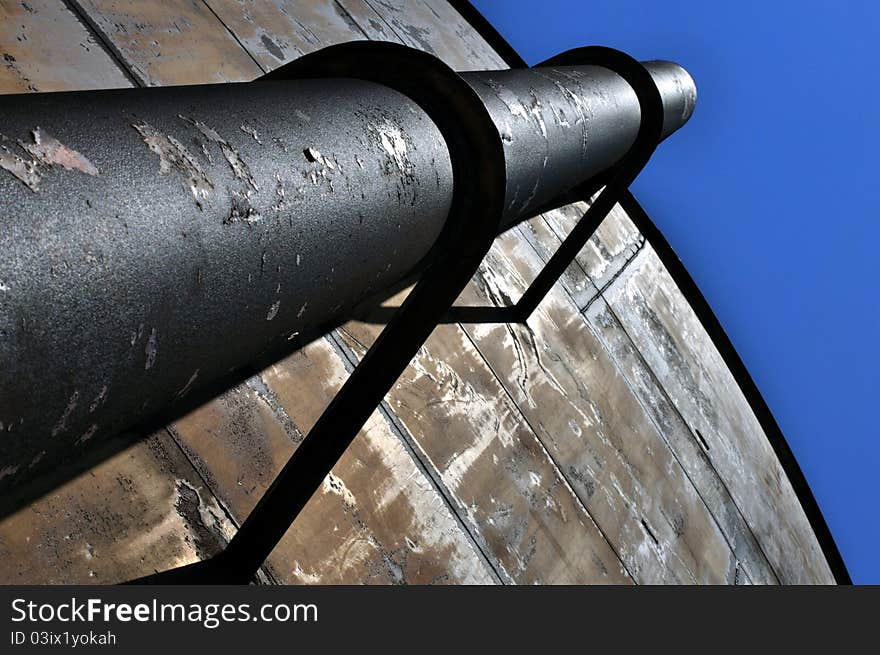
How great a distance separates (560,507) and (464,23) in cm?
559

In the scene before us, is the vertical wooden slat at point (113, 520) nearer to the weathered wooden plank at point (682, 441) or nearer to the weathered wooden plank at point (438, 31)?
the weathered wooden plank at point (438, 31)

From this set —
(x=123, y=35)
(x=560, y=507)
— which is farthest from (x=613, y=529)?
(x=123, y=35)

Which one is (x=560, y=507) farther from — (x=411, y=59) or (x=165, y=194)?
(x=165, y=194)

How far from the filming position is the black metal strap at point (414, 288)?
6.97ft

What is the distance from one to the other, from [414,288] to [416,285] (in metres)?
0.04

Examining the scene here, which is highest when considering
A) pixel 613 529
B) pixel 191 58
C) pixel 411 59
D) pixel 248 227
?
pixel 411 59

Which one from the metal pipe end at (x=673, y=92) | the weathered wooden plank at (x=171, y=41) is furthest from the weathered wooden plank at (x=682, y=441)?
the weathered wooden plank at (x=171, y=41)

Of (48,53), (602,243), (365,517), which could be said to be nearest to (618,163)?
(602,243)

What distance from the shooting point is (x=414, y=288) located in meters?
2.34

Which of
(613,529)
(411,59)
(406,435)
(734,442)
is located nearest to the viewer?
(411,59)

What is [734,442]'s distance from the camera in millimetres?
7160

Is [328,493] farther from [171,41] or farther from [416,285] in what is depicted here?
[171,41]

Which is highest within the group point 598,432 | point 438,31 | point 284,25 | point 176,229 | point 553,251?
point 176,229

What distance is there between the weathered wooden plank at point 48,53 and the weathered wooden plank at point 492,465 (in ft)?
5.20
